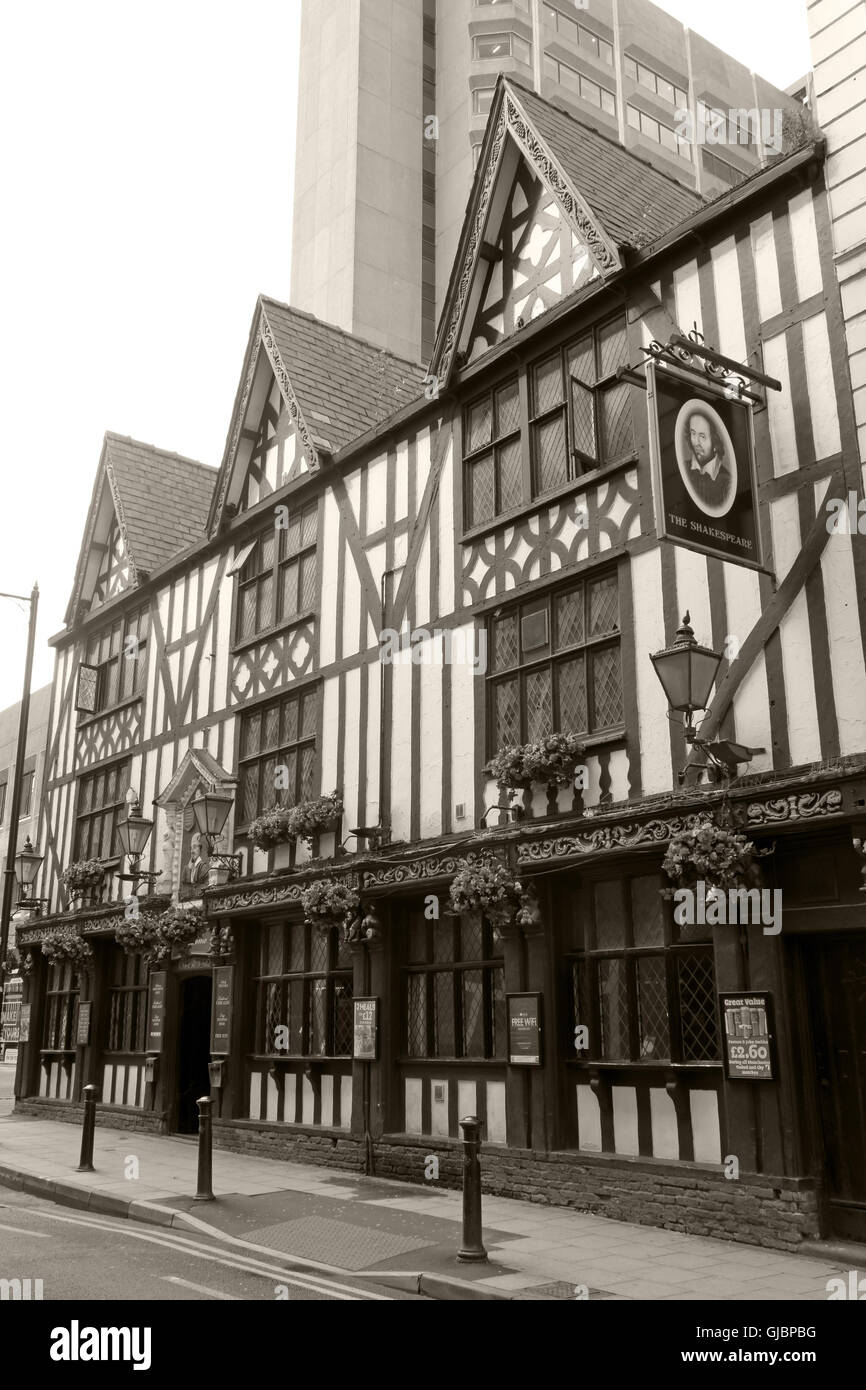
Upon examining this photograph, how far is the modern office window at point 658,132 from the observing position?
47.6 metres

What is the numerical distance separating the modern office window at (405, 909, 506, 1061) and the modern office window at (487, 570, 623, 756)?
2.03 metres

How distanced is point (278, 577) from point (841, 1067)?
33.6ft

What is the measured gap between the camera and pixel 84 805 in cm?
2066

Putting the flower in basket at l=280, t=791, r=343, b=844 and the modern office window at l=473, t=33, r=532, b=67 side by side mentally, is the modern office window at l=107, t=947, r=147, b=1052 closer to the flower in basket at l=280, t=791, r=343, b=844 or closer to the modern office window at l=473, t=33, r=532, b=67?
the flower in basket at l=280, t=791, r=343, b=844

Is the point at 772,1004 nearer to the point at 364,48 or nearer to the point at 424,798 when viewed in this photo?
the point at 424,798

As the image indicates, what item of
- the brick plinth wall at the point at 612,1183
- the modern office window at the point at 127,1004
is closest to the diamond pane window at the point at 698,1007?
the brick plinth wall at the point at 612,1183

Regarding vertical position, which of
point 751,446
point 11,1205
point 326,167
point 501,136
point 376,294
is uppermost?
point 326,167

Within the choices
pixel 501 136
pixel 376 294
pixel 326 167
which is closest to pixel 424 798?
pixel 501 136

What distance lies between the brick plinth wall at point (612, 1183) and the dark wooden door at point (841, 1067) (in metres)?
0.26

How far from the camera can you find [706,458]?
30.1 ft

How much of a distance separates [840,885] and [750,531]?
112 inches

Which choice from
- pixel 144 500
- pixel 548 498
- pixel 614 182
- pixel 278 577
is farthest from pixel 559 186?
pixel 144 500

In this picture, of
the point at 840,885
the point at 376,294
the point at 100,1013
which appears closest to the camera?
the point at 840,885

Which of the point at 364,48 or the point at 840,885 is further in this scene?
the point at 364,48
